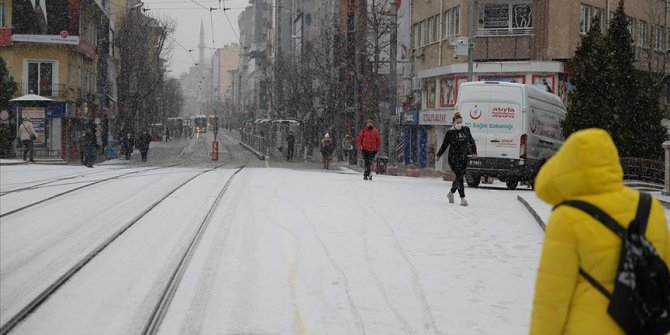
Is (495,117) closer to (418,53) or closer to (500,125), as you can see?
(500,125)

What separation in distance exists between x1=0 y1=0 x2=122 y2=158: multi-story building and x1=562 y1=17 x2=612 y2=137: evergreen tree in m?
29.6

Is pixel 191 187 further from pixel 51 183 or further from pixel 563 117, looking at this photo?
pixel 563 117

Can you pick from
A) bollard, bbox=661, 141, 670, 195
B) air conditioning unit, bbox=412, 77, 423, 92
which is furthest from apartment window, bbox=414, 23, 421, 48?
bollard, bbox=661, 141, 670, 195

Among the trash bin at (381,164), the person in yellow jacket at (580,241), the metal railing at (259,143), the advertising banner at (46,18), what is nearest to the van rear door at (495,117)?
the trash bin at (381,164)

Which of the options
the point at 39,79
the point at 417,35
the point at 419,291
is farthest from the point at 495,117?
the point at 39,79

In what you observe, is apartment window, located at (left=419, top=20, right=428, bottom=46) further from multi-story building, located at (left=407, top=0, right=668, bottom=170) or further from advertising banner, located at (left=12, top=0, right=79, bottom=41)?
advertising banner, located at (left=12, top=0, right=79, bottom=41)

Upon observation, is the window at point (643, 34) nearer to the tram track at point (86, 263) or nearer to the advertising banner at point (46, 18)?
the advertising banner at point (46, 18)

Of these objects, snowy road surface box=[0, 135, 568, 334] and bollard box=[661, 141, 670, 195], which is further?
bollard box=[661, 141, 670, 195]

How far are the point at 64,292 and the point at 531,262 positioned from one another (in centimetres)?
501

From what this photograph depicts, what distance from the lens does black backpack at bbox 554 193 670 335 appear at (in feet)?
11.1

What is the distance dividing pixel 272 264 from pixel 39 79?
4452 cm

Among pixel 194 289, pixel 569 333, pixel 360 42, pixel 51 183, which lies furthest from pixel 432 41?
pixel 569 333

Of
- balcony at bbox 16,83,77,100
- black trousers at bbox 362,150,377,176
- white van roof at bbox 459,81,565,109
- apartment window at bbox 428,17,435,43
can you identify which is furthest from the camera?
balcony at bbox 16,83,77,100

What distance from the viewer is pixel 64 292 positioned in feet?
26.3
